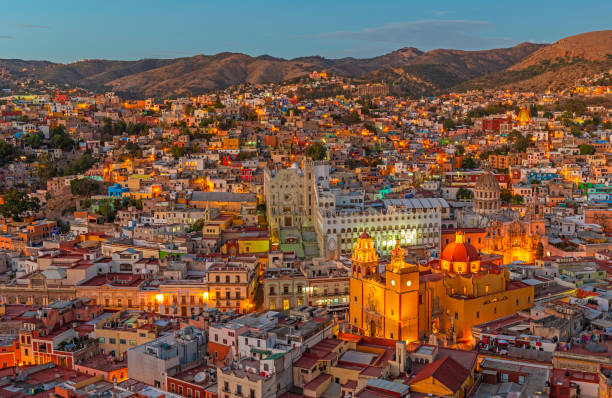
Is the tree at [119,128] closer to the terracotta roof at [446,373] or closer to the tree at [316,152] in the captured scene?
the tree at [316,152]

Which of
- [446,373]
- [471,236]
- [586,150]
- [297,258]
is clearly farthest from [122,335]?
[586,150]

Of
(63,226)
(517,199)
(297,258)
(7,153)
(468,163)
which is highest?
(7,153)

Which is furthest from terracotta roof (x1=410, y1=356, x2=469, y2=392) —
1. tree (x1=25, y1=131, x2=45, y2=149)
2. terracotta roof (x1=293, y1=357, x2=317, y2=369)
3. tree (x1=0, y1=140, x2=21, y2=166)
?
tree (x1=25, y1=131, x2=45, y2=149)

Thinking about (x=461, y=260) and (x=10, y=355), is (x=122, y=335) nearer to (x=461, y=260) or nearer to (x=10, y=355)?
(x=10, y=355)

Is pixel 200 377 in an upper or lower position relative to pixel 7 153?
lower

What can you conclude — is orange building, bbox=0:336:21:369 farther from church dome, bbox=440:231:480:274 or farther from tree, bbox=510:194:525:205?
tree, bbox=510:194:525:205

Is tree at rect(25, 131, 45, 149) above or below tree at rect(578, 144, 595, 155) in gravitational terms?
above
